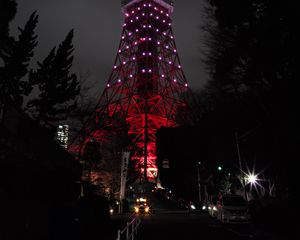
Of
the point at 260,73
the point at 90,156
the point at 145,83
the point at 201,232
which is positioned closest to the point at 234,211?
the point at 201,232

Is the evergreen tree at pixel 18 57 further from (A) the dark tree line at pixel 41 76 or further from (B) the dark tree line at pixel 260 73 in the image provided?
(B) the dark tree line at pixel 260 73

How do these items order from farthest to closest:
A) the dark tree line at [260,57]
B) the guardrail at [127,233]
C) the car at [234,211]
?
1. the car at [234,211]
2. the dark tree line at [260,57]
3. the guardrail at [127,233]

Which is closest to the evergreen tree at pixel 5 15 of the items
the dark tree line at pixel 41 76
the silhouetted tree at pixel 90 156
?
the dark tree line at pixel 41 76

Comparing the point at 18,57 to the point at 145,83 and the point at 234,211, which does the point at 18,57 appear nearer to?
the point at 234,211

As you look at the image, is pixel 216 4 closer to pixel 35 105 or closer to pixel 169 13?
pixel 35 105

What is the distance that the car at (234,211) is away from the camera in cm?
1484

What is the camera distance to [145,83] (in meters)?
47.0

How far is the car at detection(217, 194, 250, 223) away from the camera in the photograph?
14837 millimetres

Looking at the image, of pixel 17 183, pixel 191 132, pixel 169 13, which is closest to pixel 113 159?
pixel 191 132

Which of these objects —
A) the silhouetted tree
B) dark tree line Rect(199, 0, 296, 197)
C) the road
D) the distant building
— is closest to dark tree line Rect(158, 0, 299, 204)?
dark tree line Rect(199, 0, 296, 197)

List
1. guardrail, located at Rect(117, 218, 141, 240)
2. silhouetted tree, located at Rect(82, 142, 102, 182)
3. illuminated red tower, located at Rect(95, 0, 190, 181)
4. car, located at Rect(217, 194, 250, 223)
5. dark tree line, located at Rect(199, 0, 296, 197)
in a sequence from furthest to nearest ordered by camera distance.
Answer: illuminated red tower, located at Rect(95, 0, 190, 181) < silhouetted tree, located at Rect(82, 142, 102, 182) < car, located at Rect(217, 194, 250, 223) < dark tree line, located at Rect(199, 0, 296, 197) < guardrail, located at Rect(117, 218, 141, 240)

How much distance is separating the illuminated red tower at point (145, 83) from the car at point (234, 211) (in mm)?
25792

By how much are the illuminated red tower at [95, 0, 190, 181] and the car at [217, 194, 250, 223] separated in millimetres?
25792

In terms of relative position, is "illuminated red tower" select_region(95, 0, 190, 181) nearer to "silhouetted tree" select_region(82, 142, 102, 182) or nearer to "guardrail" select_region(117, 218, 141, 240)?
"silhouetted tree" select_region(82, 142, 102, 182)
